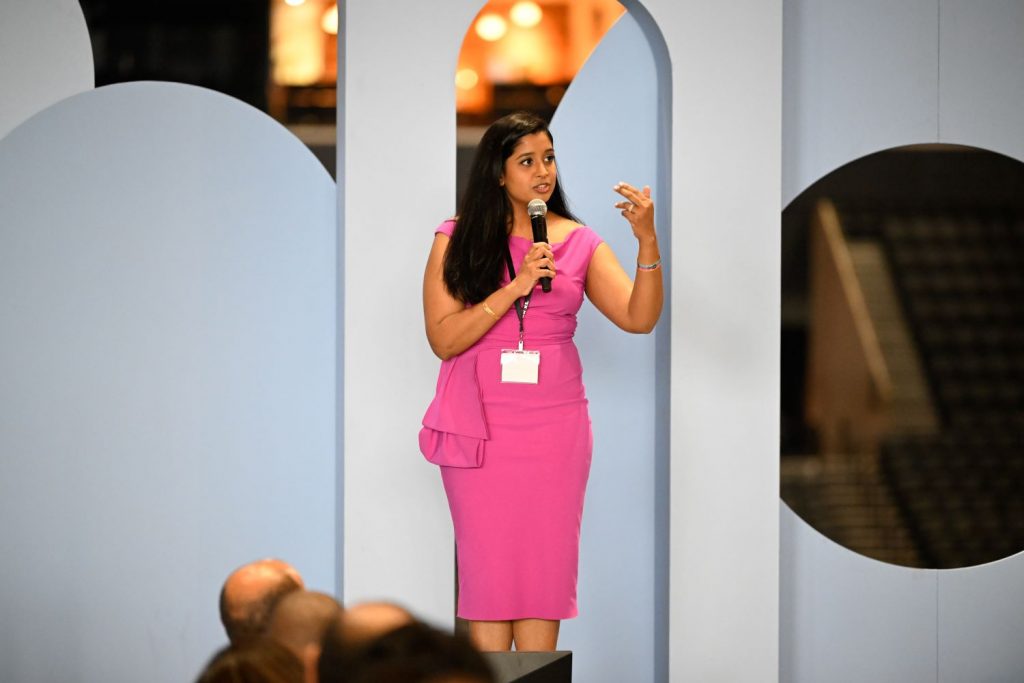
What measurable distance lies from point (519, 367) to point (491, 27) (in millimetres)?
1269

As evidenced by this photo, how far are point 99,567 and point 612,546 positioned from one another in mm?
1703

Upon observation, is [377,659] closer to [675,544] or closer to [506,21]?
[675,544]

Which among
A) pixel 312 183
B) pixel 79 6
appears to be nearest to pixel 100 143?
pixel 79 6

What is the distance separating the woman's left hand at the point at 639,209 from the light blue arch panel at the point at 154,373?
42.6 inches

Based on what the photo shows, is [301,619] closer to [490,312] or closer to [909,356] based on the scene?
[490,312]

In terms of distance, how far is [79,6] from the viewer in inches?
142

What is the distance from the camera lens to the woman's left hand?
122 inches

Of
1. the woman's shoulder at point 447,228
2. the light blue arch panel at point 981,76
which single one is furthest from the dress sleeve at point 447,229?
the light blue arch panel at point 981,76

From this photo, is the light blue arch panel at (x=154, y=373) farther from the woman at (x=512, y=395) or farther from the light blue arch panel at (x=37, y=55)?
the woman at (x=512, y=395)

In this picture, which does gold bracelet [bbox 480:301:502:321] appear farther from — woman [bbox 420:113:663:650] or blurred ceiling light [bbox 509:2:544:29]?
blurred ceiling light [bbox 509:2:544:29]

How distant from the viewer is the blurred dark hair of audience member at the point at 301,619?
44.6 inches

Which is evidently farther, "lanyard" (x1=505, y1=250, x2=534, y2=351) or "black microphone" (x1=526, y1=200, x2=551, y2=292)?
"lanyard" (x1=505, y1=250, x2=534, y2=351)

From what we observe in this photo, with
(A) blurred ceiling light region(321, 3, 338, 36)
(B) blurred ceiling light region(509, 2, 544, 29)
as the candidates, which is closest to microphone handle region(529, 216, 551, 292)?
(B) blurred ceiling light region(509, 2, 544, 29)

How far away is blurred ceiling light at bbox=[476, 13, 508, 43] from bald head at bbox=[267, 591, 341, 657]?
9.26 feet
